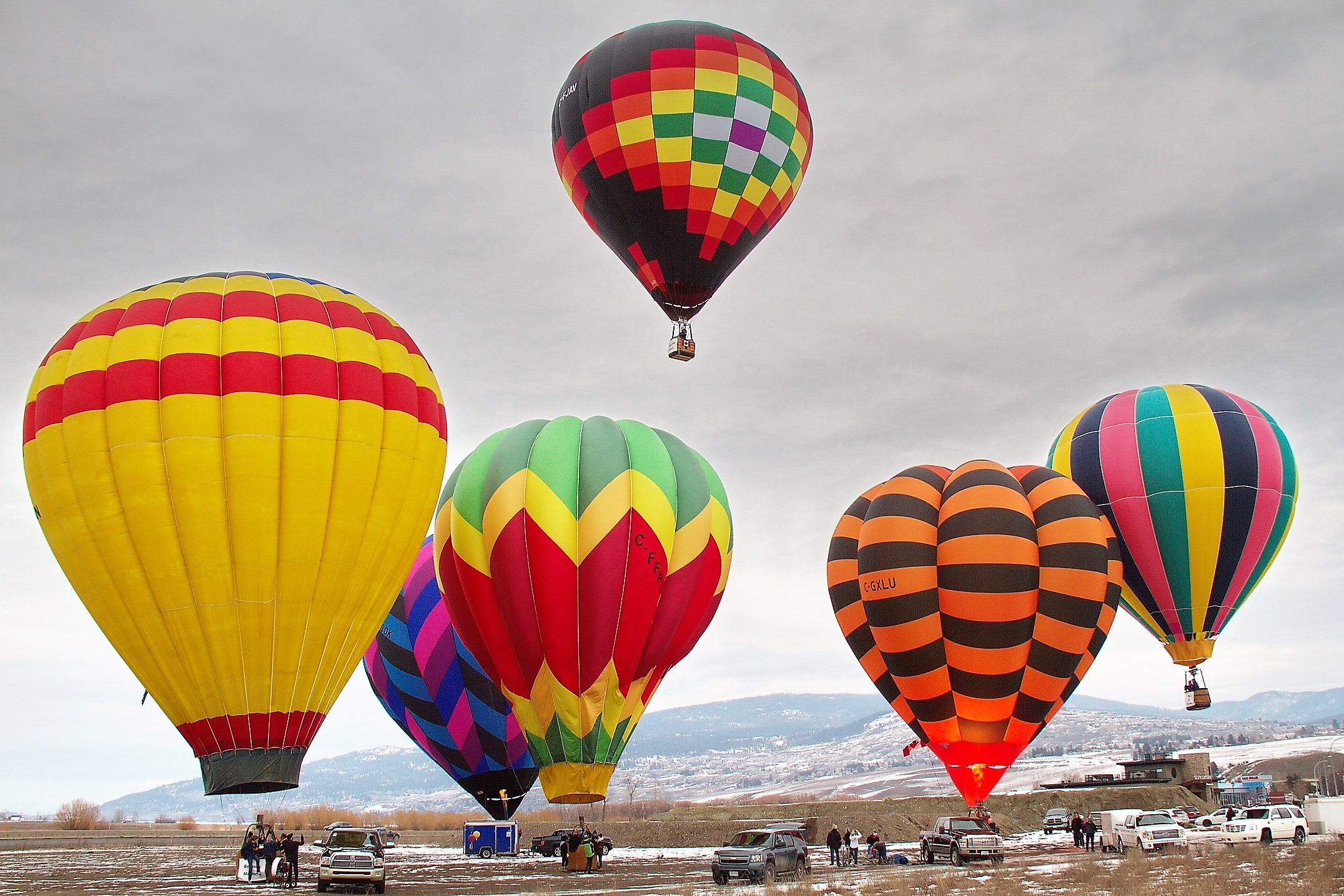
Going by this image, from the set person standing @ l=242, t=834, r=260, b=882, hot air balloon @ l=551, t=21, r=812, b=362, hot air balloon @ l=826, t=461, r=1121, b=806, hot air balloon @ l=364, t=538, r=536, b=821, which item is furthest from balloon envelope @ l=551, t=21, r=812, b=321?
person standing @ l=242, t=834, r=260, b=882

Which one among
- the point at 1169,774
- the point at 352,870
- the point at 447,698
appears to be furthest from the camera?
the point at 1169,774

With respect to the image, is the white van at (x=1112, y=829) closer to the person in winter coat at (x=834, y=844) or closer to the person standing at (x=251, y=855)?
the person in winter coat at (x=834, y=844)

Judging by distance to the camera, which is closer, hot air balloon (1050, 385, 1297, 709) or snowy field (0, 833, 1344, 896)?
snowy field (0, 833, 1344, 896)

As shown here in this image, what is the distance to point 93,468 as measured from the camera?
46.9 ft

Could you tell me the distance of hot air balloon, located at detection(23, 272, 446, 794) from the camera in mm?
14219

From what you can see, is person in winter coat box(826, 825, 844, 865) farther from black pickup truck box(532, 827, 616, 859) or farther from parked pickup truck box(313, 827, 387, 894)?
parked pickup truck box(313, 827, 387, 894)

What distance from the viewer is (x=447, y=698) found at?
21.4 meters

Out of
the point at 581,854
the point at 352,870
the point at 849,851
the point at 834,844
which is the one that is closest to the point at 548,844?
the point at 581,854

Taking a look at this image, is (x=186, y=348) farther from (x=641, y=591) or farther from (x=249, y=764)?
(x=641, y=591)

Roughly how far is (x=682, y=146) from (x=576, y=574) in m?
7.81

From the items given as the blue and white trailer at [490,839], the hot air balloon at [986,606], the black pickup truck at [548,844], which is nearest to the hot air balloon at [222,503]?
the hot air balloon at [986,606]

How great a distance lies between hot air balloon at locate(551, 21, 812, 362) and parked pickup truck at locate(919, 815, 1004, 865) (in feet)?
31.8

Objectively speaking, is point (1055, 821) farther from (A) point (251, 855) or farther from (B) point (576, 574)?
(A) point (251, 855)

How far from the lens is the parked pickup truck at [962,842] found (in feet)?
61.2
